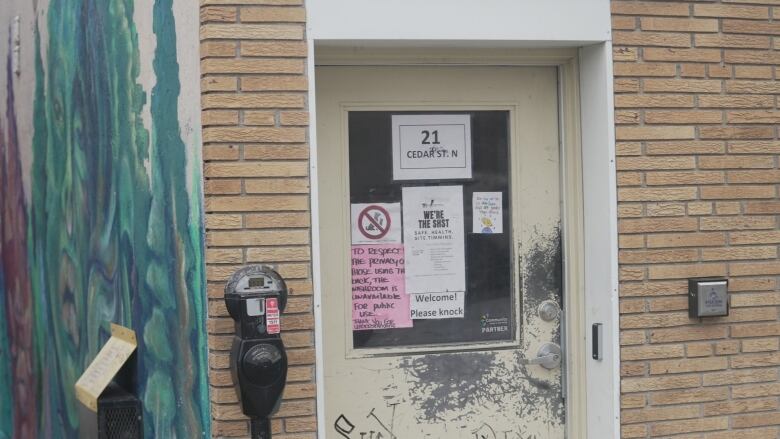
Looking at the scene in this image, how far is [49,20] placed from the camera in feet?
20.8

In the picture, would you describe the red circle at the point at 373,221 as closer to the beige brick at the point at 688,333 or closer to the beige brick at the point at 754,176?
the beige brick at the point at 688,333

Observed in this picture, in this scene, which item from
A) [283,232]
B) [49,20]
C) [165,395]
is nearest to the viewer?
[283,232]

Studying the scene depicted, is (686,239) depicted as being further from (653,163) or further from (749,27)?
(749,27)

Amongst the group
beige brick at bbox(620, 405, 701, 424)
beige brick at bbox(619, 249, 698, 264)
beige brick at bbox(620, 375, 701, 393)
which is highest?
beige brick at bbox(619, 249, 698, 264)

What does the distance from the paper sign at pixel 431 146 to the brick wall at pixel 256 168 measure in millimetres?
622

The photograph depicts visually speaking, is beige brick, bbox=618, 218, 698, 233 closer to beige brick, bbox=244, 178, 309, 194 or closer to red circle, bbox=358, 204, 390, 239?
red circle, bbox=358, 204, 390, 239

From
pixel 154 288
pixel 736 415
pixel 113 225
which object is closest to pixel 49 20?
pixel 113 225

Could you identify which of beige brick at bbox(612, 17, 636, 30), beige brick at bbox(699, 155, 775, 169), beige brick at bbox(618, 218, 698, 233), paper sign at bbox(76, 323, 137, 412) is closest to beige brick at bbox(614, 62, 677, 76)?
beige brick at bbox(612, 17, 636, 30)

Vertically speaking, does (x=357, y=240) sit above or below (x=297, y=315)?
above

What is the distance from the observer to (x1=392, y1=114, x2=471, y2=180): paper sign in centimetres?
503

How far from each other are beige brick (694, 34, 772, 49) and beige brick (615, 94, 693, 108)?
0.27 metres

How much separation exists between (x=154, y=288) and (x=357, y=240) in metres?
0.95

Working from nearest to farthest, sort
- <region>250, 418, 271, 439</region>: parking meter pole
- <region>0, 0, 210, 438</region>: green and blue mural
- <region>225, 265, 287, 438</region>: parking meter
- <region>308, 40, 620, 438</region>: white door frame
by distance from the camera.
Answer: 1. <region>225, 265, 287, 438</region>: parking meter
2. <region>250, 418, 271, 439</region>: parking meter pole
3. <region>0, 0, 210, 438</region>: green and blue mural
4. <region>308, 40, 620, 438</region>: white door frame

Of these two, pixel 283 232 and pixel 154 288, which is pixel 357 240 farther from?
pixel 154 288
